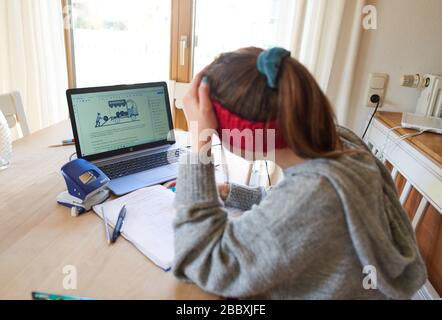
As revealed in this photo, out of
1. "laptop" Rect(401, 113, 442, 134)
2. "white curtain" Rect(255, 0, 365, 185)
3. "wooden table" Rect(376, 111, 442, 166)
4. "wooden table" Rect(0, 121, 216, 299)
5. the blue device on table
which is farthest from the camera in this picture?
"white curtain" Rect(255, 0, 365, 185)

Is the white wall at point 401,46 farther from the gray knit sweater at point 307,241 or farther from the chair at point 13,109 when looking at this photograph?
the chair at point 13,109

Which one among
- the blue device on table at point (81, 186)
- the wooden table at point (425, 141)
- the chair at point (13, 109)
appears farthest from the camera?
the chair at point (13, 109)

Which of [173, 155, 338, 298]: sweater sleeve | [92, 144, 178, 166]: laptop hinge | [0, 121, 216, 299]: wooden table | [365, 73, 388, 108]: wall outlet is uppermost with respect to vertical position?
[365, 73, 388, 108]: wall outlet

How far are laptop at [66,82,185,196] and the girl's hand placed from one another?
0.40 m

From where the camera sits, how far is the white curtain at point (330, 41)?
1.75m

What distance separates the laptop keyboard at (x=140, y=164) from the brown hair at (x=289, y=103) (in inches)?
23.9

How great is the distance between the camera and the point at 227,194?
3.32 ft

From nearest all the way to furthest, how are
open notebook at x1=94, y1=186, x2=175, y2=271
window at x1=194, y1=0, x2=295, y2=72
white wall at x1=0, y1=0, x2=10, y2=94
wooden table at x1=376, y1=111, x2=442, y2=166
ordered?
open notebook at x1=94, y1=186, x2=175, y2=271, wooden table at x1=376, y1=111, x2=442, y2=166, window at x1=194, y1=0, x2=295, y2=72, white wall at x1=0, y1=0, x2=10, y2=94

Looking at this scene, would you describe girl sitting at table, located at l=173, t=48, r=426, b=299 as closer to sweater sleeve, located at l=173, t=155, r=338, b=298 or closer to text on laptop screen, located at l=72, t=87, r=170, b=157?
sweater sleeve, located at l=173, t=155, r=338, b=298

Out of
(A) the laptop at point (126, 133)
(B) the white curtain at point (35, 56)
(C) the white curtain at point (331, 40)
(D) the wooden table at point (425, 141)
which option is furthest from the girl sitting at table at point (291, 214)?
(B) the white curtain at point (35, 56)

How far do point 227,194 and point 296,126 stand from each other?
429 mm

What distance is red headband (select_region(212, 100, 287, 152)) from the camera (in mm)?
682

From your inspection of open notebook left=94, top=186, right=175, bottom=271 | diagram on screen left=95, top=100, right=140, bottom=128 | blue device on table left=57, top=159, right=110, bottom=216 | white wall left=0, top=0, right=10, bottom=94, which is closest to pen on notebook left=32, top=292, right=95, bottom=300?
open notebook left=94, top=186, right=175, bottom=271
